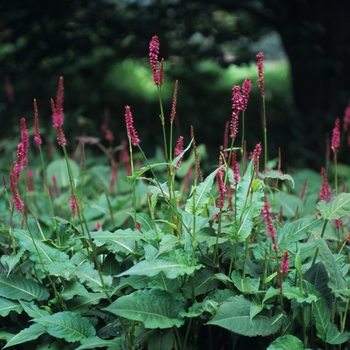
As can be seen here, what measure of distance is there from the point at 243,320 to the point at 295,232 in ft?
1.14

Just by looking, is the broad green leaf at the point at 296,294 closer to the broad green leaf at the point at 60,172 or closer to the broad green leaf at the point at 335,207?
the broad green leaf at the point at 335,207

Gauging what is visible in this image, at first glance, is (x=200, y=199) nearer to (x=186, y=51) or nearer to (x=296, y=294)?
(x=296, y=294)

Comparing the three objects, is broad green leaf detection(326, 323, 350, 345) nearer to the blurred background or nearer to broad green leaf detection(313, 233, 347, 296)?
broad green leaf detection(313, 233, 347, 296)

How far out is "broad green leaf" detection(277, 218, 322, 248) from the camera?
5.90 feet

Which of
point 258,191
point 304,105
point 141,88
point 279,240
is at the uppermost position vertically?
point 258,191

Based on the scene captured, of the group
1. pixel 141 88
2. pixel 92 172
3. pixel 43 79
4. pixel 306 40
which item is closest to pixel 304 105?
pixel 306 40

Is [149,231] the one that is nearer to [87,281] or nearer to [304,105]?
[87,281]

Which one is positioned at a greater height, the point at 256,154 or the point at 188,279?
the point at 256,154

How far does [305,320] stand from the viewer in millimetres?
1694

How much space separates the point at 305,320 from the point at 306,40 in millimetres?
3823

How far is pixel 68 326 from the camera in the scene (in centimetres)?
170

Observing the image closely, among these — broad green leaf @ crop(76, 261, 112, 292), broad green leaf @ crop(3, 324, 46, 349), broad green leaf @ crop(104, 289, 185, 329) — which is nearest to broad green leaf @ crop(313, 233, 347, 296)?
broad green leaf @ crop(104, 289, 185, 329)

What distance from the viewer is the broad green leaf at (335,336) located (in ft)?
5.34

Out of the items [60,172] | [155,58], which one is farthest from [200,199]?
[60,172]
